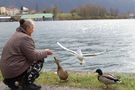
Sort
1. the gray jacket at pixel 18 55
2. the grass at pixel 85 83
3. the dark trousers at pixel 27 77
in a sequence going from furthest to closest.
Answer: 1. the grass at pixel 85 83
2. the dark trousers at pixel 27 77
3. the gray jacket at pixel 18 55

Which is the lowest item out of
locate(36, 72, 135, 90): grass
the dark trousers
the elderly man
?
locate(36, 72, 135, 90): grass

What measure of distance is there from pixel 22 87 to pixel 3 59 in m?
0.71

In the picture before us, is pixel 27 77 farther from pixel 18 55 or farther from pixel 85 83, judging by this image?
pixel 85 83

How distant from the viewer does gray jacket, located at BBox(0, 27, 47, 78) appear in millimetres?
8539

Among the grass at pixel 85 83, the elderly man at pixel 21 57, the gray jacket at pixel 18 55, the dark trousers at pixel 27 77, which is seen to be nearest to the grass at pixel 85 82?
the grass at pixel 85 83

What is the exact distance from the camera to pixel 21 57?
8625mm

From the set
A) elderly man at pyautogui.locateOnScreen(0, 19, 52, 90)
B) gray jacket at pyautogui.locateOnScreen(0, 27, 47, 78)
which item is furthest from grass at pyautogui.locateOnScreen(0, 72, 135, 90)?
gray jacket at pyautogui.locateOnScreen(0, 27, 47, 78)

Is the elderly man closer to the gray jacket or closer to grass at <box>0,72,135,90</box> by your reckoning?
the gray jacket

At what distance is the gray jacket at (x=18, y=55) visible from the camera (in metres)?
8.54

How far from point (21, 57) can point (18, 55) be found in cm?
8

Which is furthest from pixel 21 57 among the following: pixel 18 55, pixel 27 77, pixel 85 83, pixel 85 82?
pixel 85 82

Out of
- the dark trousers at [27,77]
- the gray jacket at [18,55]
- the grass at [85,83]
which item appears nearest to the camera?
the gray jacket at [18,55]

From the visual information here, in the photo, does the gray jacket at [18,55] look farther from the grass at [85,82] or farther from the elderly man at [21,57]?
the grass at [85,82]

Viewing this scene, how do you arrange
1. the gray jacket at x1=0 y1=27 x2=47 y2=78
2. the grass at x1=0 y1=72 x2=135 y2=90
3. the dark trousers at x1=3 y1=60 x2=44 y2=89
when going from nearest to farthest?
the gray jacket at x1=0 y1=27 x2=47 y2=78 < the dark trousers at x1=3 y1=60 x2=44 y2=89 < the grass at x1=0 y1=72 x2=135 y2=90
